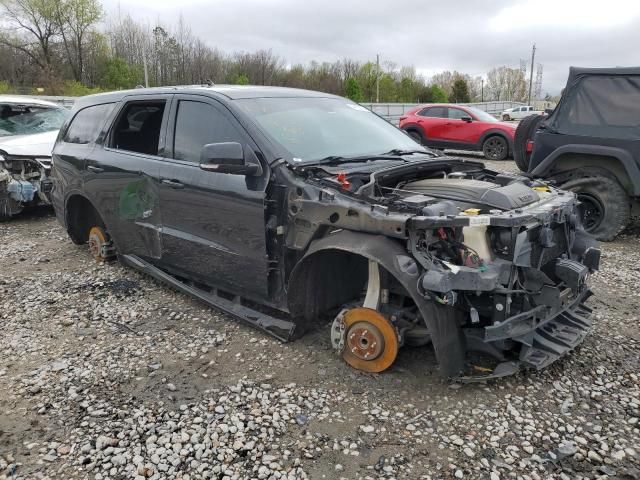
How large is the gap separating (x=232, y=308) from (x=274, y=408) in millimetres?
1171

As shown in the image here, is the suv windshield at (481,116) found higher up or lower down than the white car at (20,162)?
higher up

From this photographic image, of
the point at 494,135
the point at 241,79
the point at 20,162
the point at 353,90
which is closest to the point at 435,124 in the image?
the point at 494,135

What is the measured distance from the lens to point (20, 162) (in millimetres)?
8000

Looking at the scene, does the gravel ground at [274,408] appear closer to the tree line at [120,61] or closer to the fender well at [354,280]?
the fender well at [354,280]

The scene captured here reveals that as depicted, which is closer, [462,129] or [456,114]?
[462,129]

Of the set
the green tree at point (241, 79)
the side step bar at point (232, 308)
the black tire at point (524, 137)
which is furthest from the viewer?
the green tree at point (241, 79)

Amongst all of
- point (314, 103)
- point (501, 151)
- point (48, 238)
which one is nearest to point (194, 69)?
point (501, 151)

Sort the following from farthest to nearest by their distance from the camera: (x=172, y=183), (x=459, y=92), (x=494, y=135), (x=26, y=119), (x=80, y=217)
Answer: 1. (x=459, y=92)
2. (x=494, y=135)
3. (x=26, y=119)
4. (x=80, y=217)
5. (x=172, y=183)

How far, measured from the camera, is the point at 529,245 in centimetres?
304

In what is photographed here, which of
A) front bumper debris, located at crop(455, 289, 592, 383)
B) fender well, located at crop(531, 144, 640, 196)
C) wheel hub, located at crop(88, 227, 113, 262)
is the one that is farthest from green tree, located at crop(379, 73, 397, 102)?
front bumper debris, located at crop(455, 289, 592, 383)

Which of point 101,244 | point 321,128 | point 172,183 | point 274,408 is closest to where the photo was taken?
point 274,408

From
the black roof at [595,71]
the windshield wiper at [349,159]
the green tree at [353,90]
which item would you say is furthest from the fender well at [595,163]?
the green tree at [353,90]

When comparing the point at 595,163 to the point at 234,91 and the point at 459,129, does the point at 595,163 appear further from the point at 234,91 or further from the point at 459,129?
the point at 459,129

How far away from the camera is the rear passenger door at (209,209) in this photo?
12.0 feet
